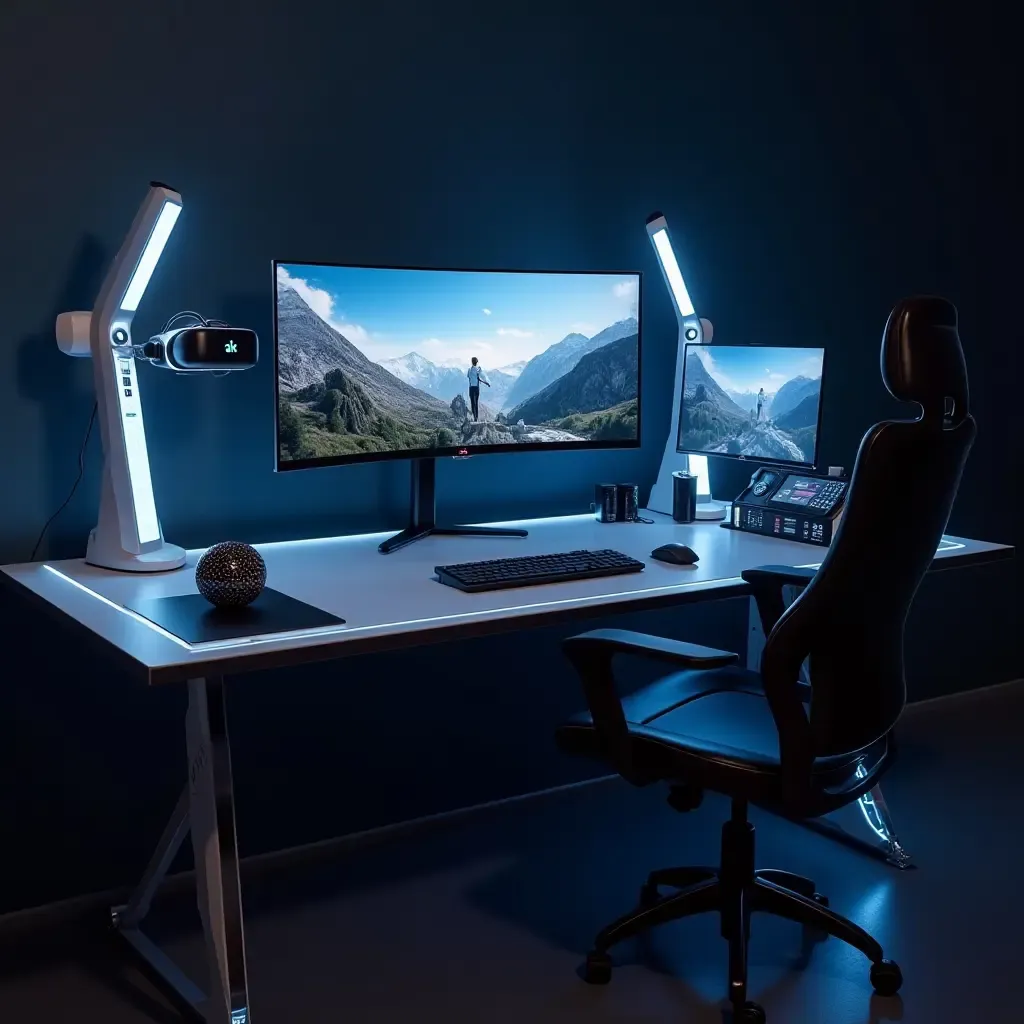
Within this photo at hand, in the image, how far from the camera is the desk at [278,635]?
1748mm

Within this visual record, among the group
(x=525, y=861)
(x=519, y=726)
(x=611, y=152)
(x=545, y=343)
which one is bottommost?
(x=525, y=861)

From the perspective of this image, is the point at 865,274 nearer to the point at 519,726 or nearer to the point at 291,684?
the point at 519,726

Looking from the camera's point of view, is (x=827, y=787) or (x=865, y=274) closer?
(x=827, y=787)

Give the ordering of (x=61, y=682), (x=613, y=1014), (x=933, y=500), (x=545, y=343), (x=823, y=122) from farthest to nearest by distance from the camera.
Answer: (x=823, y=122), (x=545, y=343), (x=61, y=682), (x=613, y=1014), (x=933, y=500)

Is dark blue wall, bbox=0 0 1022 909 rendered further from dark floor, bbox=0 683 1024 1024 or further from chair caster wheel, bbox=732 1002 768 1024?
chair caster wheel, bbox=732 1002 768 1024

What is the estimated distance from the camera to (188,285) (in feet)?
8.10

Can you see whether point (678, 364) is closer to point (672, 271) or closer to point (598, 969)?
point (672, 271)

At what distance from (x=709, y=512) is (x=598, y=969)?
1.17 meters

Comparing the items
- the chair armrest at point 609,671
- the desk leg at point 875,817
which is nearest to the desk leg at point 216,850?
the chair armrest at point 609,671

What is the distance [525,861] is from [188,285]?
1.52m

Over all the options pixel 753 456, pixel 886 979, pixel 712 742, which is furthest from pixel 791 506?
pixel 886 979

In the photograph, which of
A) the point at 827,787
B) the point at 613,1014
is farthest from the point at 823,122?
the point at 613,1014

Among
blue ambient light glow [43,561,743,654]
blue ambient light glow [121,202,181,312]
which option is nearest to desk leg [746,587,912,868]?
blue ambient light glow [43,561,743,654]

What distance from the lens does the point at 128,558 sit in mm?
2215
